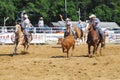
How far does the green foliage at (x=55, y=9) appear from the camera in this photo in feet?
205

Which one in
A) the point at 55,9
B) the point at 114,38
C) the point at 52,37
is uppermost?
the point at 55,9

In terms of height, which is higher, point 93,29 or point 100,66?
point 93,29

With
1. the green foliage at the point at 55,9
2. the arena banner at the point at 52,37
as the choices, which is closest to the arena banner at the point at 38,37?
the arena banner at the point at 52,37

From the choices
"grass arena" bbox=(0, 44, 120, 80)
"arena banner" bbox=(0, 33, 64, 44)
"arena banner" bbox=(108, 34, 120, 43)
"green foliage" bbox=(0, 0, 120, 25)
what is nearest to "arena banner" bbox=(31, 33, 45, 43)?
"arena banner" bbox=(0, 33, 64, 44)

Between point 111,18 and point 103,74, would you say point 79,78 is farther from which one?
point 111,18

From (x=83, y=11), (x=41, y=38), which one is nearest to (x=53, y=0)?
(x=83, y=11)

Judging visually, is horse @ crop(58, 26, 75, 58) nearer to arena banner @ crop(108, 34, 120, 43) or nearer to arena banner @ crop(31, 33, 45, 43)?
arena banner @ crop(31, 33, 45, 43)

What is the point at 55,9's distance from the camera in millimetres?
66000

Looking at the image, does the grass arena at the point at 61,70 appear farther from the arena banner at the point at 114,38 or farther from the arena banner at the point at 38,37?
the arena banner at the point at 114,38

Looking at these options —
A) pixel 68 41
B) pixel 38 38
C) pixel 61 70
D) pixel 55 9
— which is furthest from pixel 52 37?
pixel 55 9

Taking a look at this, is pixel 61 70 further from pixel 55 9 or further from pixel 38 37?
pixel 55 9

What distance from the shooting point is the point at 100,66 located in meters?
14.9

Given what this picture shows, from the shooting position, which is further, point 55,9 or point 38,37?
point 55,9

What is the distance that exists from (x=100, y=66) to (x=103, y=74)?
78.4 inches
